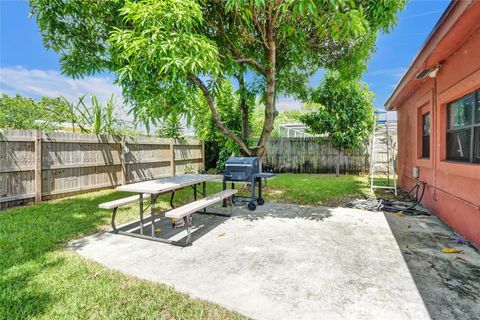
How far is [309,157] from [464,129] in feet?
25.7

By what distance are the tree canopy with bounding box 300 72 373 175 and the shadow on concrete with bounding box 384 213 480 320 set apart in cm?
618

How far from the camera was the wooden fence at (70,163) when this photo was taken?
192 inches

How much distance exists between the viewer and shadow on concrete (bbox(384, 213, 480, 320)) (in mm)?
1860

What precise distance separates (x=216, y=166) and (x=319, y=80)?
19.0 ft

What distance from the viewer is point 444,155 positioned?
4102 millimetres

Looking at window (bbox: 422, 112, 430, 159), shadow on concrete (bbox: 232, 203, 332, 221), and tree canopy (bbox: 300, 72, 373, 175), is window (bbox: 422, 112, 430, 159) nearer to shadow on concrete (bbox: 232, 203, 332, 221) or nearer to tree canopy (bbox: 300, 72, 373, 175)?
shadow on concrete (bbox: 232, 203, 332, 221)

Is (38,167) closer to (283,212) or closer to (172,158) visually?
(172,158)

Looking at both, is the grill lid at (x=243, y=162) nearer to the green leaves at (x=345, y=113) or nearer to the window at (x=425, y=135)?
the window at (x=425, y=135)

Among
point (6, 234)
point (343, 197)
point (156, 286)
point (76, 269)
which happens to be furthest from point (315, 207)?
point (6, 234)

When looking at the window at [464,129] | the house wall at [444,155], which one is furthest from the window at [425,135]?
the window at [464,129]

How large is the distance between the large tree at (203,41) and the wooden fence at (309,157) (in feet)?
12.6

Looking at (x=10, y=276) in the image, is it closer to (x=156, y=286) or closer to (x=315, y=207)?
(x=156, y=286)

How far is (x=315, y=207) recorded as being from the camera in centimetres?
516

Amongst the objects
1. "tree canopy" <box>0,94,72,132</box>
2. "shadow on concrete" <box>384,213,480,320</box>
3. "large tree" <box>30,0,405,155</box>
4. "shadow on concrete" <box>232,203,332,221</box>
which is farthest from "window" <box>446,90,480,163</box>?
"tree canopy" <box>0,94,72,132</box>
